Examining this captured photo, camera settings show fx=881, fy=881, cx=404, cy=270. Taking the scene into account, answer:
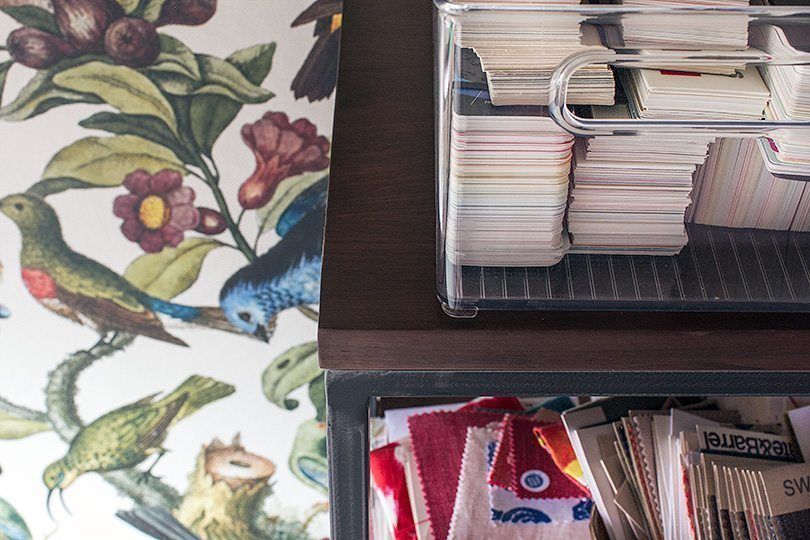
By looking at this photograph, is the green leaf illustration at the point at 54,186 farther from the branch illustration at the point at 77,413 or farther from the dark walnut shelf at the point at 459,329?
the dark walnut shelf at the point at 459,329

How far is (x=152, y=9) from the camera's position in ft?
3.27

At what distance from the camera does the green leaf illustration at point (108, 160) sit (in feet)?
3.52

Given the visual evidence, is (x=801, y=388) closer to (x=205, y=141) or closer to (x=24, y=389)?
(x=205, y=141)

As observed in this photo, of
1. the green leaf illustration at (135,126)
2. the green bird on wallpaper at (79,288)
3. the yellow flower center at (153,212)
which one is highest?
the green leaf illustration at (135,126)

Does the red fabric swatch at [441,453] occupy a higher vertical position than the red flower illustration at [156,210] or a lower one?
lower

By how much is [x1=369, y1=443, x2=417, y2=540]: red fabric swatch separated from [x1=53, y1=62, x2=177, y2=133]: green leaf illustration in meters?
0.48

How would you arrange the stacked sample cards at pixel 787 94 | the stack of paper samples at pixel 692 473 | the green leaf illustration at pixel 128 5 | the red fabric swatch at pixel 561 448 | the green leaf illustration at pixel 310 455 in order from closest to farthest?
1. the stacked sample cards at pixel 787 94
2. the stack of paper samples at pixel 692 473
3. the red fabric swatch at pixel 561 448
4. the green leaf illustration at pixel 128 5
5. the green leaf illustration at pixel 310 455

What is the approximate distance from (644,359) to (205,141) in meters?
0.69

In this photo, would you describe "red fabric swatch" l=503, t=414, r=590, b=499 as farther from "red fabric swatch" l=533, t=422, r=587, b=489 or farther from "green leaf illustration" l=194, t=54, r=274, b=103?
"green leaf illustration" l=194, t=54, r=274, b=103

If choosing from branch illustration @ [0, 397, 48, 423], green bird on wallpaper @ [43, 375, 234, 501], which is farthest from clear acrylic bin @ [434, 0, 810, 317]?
branch illustration @ [0, 397, 48, 423]

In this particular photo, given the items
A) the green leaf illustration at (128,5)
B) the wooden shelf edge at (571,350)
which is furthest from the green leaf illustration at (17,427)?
the wooden shelf edge at (571,350)

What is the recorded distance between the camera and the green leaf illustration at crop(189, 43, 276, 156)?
3.42ft

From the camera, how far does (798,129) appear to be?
50 centimetres

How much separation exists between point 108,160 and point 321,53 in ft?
0.97
